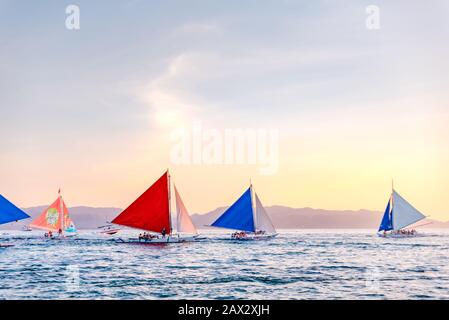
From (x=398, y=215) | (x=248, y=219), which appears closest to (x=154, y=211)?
(x=248, y=219)

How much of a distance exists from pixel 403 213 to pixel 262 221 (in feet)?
63.0

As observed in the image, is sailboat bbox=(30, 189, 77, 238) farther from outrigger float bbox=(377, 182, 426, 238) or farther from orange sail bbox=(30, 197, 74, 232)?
outrigger float bbox=(377, 182, 426, 238)

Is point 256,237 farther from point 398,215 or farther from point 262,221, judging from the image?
point 398,215

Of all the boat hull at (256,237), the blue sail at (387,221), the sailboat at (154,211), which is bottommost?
the boat hull at (256,237)

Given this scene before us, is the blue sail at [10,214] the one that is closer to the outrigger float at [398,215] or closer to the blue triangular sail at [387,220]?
the outrigger float at [398,215]

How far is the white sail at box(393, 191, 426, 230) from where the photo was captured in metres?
67.0

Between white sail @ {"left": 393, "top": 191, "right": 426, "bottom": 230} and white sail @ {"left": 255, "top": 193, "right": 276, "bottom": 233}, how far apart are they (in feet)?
52.6

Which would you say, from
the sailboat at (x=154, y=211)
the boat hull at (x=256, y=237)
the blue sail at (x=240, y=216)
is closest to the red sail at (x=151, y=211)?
the sailboat at (x=154, y=211)

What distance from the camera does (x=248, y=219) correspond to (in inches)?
2434

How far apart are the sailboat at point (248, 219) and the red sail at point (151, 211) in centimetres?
1074

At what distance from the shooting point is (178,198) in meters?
49.0

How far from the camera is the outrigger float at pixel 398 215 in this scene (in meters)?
67.1

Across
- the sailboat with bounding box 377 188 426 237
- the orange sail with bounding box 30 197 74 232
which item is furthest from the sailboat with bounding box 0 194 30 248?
the sailboat with bounding box 377 188 426 237
